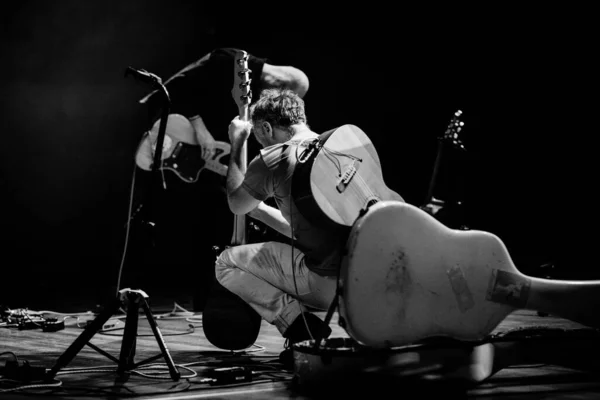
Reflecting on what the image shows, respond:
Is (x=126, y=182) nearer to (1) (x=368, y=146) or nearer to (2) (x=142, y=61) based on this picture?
(2) (x=142, y=61)

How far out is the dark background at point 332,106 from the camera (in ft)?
17.2

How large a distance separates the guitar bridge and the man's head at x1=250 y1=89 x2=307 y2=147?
33 centimetres

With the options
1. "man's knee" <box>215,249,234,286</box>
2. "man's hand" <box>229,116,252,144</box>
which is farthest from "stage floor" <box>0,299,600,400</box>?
"man's hand" <box>229,116,252,144</box>

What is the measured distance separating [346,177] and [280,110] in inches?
17.3

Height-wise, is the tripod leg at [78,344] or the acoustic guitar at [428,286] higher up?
the acoustic guitar at [428,286]

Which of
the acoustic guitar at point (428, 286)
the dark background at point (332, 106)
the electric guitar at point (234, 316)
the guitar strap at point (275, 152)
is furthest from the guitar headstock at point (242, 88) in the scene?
the dark background at point (332, 106)

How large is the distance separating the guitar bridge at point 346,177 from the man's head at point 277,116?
1.09ft

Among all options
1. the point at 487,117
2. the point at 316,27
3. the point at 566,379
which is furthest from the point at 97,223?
the point at 566,379

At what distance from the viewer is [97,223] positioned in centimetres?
576

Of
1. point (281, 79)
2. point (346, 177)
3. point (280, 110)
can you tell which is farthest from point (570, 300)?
point (281, 79)

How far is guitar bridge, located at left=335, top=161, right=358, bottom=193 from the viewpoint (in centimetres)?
244

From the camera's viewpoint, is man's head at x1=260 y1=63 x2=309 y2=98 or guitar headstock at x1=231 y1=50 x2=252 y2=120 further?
man's head at x1=260 y1=63 x2=309 y2=98

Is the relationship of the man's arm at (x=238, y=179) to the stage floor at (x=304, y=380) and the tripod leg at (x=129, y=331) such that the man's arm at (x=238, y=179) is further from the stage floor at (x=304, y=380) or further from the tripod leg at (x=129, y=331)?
Answer: the stage floor at (x=304, y=380)

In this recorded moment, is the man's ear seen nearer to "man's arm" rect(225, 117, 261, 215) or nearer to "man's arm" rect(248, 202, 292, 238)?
"man's arm" rect(225, 117, 261, 215)
